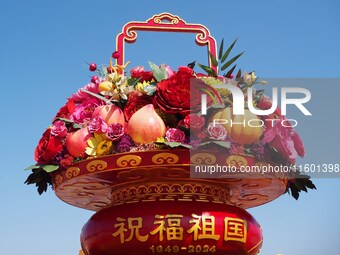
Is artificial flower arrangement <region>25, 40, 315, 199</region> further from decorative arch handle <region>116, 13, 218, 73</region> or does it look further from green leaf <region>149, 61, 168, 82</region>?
decorative arch handle <region>116, 13, 218, 73</region>

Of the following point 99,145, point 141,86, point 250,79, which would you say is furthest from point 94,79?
point 250,79

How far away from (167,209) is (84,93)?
1.26 meters

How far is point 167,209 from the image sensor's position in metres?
4.07

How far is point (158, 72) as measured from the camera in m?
4.41

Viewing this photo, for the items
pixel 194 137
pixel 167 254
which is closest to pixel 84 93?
pixel 194 137

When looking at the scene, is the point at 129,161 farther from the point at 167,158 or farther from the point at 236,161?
the point at 236,161

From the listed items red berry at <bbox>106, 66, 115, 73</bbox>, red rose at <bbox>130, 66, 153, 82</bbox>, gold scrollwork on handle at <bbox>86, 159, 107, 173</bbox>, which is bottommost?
gold scrollwork on handle at <bbox>86, 159, 107, 173</bbox>

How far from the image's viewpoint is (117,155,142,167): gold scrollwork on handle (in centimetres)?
393

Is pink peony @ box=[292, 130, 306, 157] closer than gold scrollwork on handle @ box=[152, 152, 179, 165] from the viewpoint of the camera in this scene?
No

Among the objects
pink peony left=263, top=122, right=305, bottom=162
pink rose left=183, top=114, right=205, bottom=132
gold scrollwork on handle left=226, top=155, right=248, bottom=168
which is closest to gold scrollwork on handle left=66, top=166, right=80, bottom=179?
pink rose left=183, top=114, right=205, bottom=132

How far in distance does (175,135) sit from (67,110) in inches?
43.6

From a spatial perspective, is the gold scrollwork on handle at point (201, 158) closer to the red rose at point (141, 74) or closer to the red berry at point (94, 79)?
the red rose at point (141, 74)

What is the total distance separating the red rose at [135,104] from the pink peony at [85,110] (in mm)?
325

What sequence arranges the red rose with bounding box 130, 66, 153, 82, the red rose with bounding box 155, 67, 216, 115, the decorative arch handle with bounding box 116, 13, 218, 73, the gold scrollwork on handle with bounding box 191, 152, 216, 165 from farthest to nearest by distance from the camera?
the decorative arch handle with bounding box 116, 13, 218, 73 < the red rose with bounding box 130, 66, 153, 82 < the red rose with bounding box 155, 67, 216, 115 < the gold scrollwork on handle with bounding box 191, 152, 216, 165
